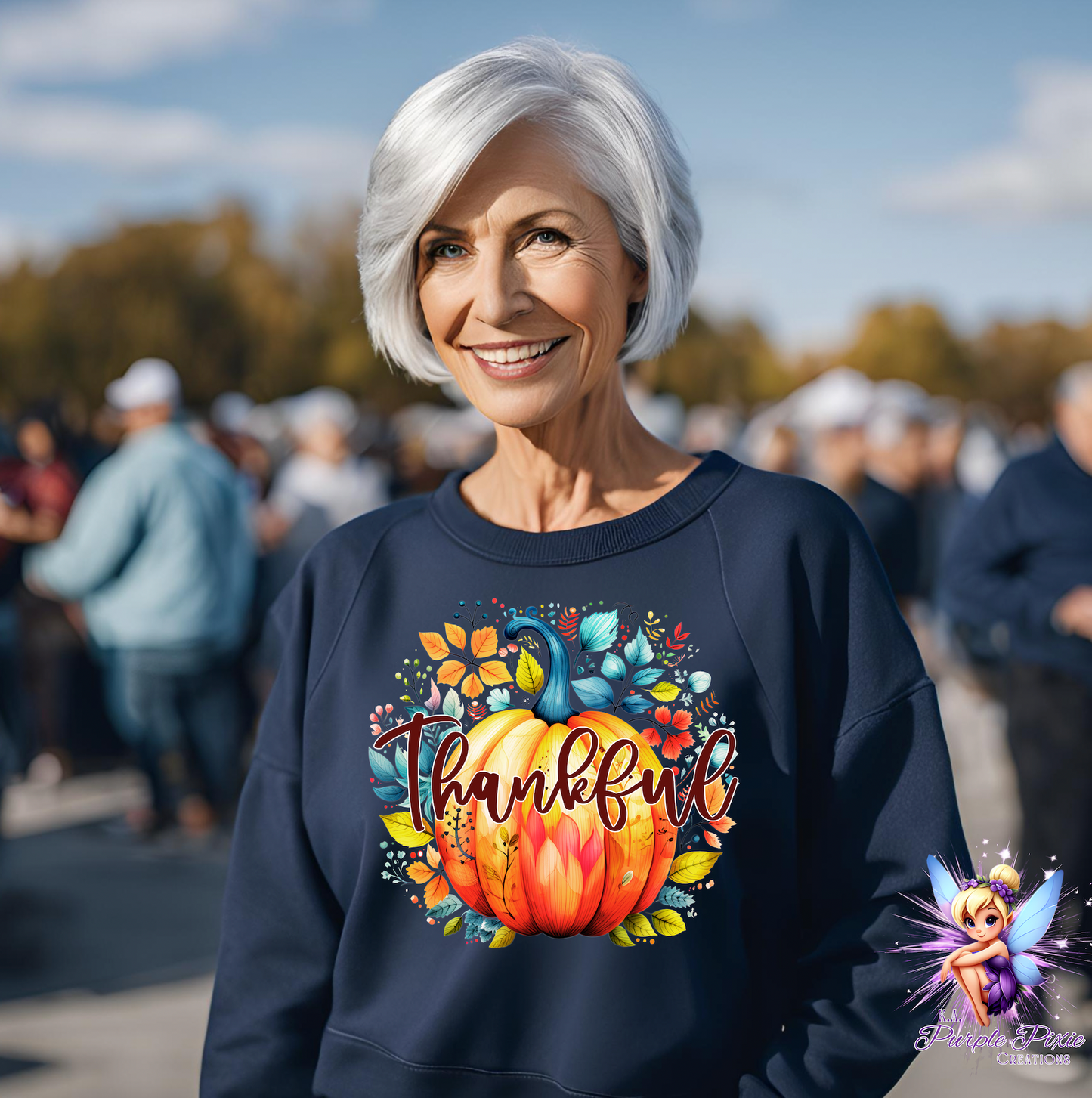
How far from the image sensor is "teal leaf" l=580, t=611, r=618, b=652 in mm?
1274

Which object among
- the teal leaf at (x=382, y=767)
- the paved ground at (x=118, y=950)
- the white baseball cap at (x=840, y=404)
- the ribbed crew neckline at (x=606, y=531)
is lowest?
the paved ground at (x=118, y=950)

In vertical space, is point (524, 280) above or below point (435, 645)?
above

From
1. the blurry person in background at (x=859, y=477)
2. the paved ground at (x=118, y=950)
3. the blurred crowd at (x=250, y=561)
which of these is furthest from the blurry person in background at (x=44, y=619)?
the blurry person in background at (x=859, y=477)

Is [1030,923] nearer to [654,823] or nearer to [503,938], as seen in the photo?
[654,823]

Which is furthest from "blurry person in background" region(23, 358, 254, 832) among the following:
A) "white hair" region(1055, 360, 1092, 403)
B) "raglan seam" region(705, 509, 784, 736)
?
"raglan seam" region(705, 509, 784, 736)

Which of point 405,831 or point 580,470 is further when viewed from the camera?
point 580,470

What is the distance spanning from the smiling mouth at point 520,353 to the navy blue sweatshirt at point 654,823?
19 centimetres

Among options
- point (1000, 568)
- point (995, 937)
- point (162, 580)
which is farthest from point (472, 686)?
point (162, 580)

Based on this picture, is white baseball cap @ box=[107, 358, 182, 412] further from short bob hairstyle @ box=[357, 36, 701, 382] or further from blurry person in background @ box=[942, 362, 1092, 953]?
short bob hairstyle @ box=[357, 36, 701, 382]

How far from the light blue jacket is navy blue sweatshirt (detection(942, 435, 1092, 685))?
10.5 ft

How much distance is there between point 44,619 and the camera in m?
6.75

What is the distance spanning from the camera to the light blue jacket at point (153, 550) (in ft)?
17.3

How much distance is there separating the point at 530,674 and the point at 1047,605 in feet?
8.64

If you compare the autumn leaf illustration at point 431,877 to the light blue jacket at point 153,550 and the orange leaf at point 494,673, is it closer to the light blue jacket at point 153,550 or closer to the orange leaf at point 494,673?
the orange leaf at point 494,673
